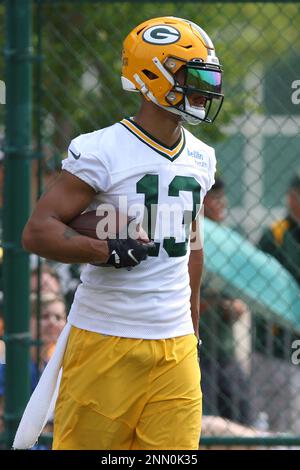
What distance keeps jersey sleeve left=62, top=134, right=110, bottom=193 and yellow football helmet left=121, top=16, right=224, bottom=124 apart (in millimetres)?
315

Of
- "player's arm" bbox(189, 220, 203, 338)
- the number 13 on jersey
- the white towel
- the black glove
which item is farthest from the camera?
"player's arm" bbox(189, 220, 203, 338)

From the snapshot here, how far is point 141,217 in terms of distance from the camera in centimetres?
360

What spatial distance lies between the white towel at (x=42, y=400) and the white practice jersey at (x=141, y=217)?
0.14 metres

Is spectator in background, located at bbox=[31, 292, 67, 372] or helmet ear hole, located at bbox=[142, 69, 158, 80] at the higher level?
helmet ear hole, located at bbox=[142, 69, 158, 80]

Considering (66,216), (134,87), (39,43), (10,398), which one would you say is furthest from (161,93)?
(10,398)

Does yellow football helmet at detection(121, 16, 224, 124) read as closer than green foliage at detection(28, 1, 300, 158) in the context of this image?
Yes

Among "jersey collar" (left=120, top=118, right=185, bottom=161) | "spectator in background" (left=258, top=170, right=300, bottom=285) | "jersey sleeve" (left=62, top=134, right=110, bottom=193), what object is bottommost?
"spectator in background" (left=258, top=170, right=300, bottom=285)

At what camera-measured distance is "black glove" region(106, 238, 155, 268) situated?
349 centimetres

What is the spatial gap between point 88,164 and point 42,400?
0.91 meters

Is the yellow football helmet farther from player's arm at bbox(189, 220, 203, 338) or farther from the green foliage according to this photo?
the green foliage

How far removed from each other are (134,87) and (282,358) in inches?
104

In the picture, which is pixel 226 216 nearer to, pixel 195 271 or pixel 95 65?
pixel 95 65

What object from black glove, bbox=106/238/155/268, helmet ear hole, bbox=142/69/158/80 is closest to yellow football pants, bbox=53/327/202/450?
black glove, bbox=106/238/155/268
